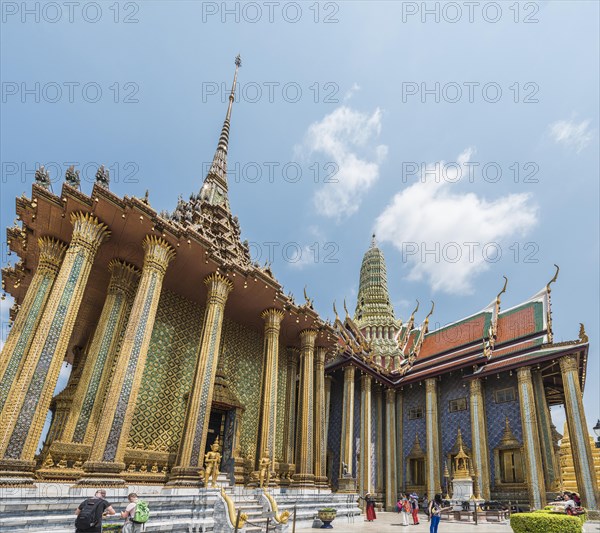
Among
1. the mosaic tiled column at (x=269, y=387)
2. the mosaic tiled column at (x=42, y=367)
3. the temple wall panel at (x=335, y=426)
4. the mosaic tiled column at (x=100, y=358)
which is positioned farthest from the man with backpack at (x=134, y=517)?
the temple wall panel at (x=335, y=426)

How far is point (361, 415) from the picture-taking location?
21219 mm

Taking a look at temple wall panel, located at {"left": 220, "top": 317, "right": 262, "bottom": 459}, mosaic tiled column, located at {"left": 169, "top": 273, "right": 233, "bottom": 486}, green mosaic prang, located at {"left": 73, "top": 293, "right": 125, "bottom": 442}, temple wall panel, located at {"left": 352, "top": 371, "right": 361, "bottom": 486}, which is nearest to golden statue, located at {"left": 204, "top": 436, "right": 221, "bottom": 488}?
mosaic tiled column, located at {"left": 169, "top": 273, "right": 233, "bottom": 486}

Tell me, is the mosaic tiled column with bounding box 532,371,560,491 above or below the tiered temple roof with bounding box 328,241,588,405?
below

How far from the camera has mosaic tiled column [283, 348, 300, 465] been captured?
52.4 feet

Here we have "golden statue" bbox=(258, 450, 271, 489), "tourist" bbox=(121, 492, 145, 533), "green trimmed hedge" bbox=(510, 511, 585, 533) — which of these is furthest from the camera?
"golden statue" bbox=(258, 450, 271, 489)

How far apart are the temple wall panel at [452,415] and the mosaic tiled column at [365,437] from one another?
3.91 meters

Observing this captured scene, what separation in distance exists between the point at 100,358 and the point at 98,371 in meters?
0.41

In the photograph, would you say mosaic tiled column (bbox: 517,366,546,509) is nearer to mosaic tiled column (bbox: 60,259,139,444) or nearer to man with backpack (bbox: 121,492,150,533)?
man with backpack (bbox: 121,492,150,533)

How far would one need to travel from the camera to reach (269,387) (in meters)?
14.2

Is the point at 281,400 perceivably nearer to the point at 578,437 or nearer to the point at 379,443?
the point at 379,443

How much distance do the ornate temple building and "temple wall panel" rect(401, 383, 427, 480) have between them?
9cm

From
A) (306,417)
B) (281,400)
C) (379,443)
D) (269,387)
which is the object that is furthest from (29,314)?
(379,443)

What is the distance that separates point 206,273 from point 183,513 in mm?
7315

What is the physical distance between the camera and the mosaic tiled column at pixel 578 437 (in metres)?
14.9
